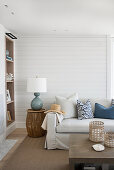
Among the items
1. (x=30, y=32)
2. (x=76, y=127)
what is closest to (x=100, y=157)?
(x=76, y=127)

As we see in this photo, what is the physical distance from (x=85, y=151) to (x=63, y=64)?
9.49 feet

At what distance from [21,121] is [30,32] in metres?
2.41

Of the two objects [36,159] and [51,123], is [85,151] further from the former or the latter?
[51,123]

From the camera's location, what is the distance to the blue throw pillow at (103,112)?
143 inches

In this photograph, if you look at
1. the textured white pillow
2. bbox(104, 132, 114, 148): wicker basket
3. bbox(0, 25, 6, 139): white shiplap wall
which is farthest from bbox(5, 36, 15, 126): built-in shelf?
bbox(104, 132, 114, 148): wicker basket

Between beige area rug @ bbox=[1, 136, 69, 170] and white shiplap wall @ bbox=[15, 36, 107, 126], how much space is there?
1.53 meters

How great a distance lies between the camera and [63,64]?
461 cm

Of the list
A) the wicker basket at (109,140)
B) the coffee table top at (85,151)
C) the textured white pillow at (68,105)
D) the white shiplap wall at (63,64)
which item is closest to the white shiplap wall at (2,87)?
the white shiplap wall at (63,64)

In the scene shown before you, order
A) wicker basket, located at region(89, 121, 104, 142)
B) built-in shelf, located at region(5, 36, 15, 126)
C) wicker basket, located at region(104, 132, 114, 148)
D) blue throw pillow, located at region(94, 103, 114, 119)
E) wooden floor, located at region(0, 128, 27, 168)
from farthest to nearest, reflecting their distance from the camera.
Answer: built-in shelf, located at region(5, 36, 15, 126), blue throw pillow, located at region(94, 103, 114, 119), wooden floor, located at region(0, 128, 27, 168), wicker basket, located at region(89, 121, 104, 142), wicker basket, located at region(104, 132, 114, 148)

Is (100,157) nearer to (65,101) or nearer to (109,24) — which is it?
(65,101)

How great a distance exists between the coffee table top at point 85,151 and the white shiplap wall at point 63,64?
228cm

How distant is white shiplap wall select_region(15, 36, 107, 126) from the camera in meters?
4.57

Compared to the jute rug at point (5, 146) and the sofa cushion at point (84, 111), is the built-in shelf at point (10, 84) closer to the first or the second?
the jute rug at point (5, 146)

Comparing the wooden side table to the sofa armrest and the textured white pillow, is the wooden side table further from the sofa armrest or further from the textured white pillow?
the sofa armrest
